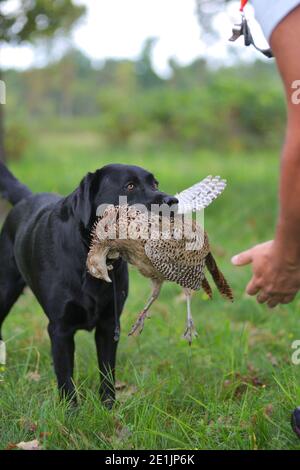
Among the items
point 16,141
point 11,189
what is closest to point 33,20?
point 11,189

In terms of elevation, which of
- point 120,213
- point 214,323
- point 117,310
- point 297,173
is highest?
point 297,173

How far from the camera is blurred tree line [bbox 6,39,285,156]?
1962 cm

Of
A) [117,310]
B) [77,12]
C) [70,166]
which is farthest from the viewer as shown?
[70,166]

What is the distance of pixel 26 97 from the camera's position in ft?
Answer: 100

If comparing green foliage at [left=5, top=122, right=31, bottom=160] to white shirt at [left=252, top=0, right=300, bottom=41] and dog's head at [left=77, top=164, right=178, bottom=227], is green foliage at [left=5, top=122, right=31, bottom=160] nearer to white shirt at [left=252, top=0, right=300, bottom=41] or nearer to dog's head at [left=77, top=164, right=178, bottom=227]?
dog's head at [left=77, top=164, right=178, bottom=227]

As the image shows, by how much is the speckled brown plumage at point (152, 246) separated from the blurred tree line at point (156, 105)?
48.7 feet

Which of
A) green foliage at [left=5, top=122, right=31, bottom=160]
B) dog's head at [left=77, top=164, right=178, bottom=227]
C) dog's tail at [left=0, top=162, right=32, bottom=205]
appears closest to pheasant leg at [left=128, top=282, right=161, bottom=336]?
dog's head at [left=77, top=164, right=178, bottom=227]

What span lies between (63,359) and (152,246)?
36.0 inches

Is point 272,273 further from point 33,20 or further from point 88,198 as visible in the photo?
point 33,20

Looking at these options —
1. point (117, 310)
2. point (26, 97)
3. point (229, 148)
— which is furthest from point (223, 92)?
point (117, 310)

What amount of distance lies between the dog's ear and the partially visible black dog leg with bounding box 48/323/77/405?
59cm

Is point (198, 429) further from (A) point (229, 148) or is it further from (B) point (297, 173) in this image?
(A) point (229, 148)

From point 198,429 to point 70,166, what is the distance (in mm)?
11478

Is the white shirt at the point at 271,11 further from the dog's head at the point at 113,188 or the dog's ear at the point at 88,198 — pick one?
the dog's ear at the point at 88,198
